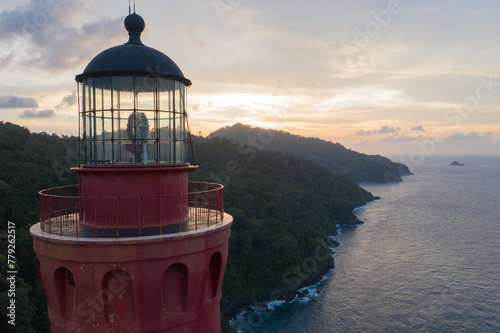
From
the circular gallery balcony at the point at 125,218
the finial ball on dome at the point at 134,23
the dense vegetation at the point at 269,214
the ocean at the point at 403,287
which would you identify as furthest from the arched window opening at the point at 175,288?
the dense vegetation at the point at 269,214

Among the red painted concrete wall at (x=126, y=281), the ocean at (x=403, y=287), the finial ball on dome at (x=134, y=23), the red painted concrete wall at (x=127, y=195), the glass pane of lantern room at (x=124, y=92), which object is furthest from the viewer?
the ocean at (x=403, y=287)

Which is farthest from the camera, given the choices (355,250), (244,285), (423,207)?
(423,207)

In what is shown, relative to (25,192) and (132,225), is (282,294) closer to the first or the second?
(25,192)

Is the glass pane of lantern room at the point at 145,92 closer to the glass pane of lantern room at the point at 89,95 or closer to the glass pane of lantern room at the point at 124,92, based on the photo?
the glass pane of lantern room at the point at 124,92

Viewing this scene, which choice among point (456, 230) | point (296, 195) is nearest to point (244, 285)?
point (296, 195)

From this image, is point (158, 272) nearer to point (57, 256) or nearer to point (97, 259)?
point (97, 259)

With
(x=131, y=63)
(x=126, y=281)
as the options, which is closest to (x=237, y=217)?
(x=131, y=63)
